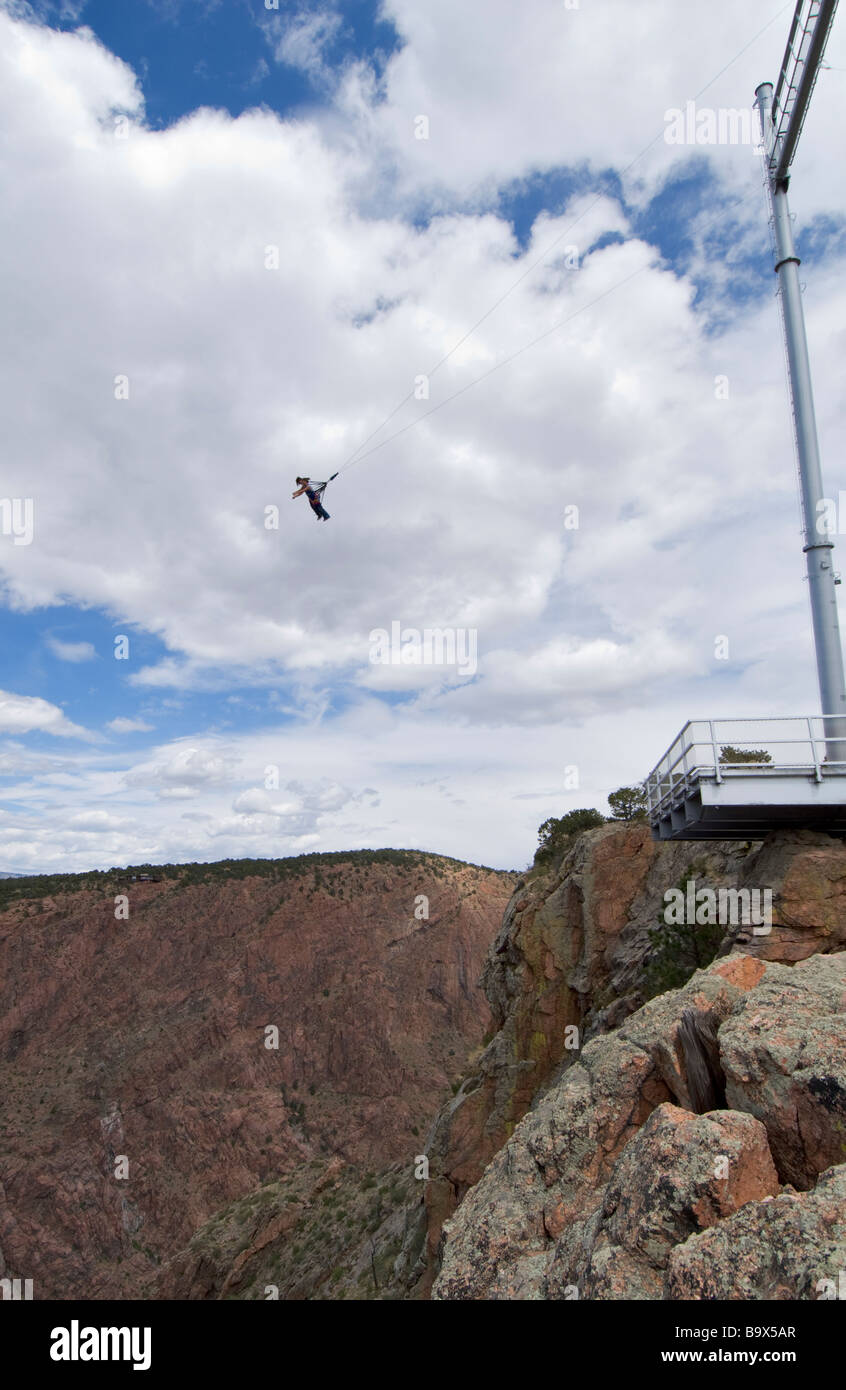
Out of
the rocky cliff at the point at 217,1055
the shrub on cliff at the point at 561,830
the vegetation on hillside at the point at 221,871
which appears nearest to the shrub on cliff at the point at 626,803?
the shrub on cliff at the point at 561,830

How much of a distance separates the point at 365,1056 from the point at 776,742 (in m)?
44.0

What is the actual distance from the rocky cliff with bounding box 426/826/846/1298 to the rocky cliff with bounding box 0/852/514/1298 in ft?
65.8

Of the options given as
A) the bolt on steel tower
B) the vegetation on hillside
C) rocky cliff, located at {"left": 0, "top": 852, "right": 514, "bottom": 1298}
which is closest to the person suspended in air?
the bolt on steel tower

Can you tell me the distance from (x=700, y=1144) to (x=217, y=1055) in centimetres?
4845

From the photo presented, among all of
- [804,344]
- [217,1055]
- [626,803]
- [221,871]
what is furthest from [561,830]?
[221,871]

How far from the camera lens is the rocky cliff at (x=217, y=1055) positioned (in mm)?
35500

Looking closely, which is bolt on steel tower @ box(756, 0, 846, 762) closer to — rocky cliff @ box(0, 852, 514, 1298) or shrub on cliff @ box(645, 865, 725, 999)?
shrub on cliff @ box(645, 865, 725, 999)

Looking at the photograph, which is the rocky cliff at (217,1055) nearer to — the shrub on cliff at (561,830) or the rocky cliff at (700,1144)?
the shrub on cliff at (561,830)

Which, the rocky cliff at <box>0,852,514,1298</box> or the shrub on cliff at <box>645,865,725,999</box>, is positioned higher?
the shrub on cliff at <box>645,865,725,999</box>

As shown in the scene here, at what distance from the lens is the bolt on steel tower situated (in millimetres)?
14992

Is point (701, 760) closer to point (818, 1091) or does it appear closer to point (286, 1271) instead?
point (818, 1091)

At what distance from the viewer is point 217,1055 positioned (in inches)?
1823

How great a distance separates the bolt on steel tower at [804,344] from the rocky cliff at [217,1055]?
2248 centimetres
